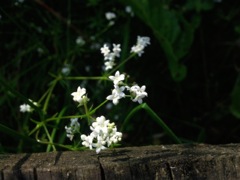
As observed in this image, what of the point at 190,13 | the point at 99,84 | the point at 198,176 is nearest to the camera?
the point at 198,176

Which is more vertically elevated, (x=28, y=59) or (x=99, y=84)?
(x=28, y=59)

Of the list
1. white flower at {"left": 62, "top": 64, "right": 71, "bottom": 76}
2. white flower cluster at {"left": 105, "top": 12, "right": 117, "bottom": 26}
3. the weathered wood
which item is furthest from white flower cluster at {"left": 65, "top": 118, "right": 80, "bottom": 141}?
white flower cluster at {"left": 105, "top": 12, "right": 117, "bottom": 26}

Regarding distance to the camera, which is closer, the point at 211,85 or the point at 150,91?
the point at 150,91

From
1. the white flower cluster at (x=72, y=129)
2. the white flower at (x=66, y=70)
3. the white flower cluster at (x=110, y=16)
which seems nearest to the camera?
the white flower cluster at (x=72, y=129)

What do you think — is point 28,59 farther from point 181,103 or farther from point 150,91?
point 181,103

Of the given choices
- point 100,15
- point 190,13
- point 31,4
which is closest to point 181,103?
Answer: point 190,13

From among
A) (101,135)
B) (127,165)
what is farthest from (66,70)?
(127,165)

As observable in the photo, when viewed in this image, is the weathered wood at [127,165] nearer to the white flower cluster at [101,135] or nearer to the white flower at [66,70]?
the white flower cluster at [101,135]

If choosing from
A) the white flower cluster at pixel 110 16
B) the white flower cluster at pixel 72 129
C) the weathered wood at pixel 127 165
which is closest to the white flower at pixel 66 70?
the white flower cluster at pixel 110 16
